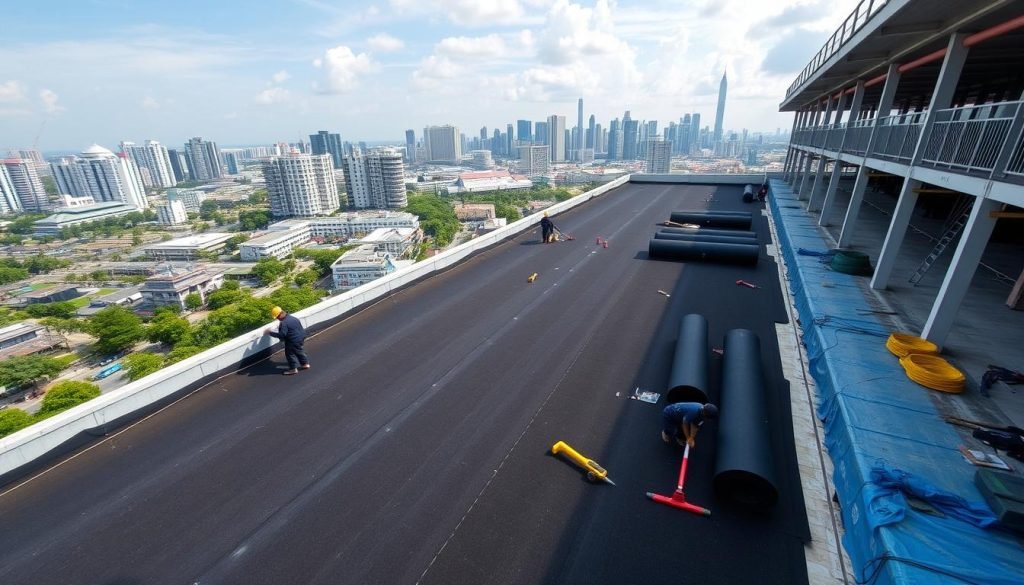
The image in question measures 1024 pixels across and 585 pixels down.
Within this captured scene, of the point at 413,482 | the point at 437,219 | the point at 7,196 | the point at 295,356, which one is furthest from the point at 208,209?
the point at 413,482

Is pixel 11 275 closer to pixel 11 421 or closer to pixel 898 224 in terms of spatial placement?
pixel 11 421

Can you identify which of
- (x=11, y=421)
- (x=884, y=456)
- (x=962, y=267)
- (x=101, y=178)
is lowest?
(x=11, y=421)

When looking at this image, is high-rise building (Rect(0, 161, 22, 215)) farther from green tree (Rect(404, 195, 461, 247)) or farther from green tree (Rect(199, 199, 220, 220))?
green tree (Rect(404, 195, 461, 247))

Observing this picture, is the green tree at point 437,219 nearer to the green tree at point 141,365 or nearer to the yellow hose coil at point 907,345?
the green tree at point 141,365

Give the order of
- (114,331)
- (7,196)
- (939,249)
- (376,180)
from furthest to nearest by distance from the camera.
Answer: (7,196) < (376,180) < (114,331) < (939,249)

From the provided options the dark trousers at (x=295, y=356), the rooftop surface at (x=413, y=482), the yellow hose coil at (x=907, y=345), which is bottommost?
the rooftop surface at (x=413, y=482)

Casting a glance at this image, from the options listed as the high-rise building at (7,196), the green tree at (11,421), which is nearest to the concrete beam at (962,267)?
the green tree at (11,421)

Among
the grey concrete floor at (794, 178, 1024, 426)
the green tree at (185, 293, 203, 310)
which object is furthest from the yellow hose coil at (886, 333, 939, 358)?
the green tree at (185, 293, 203, 310)
